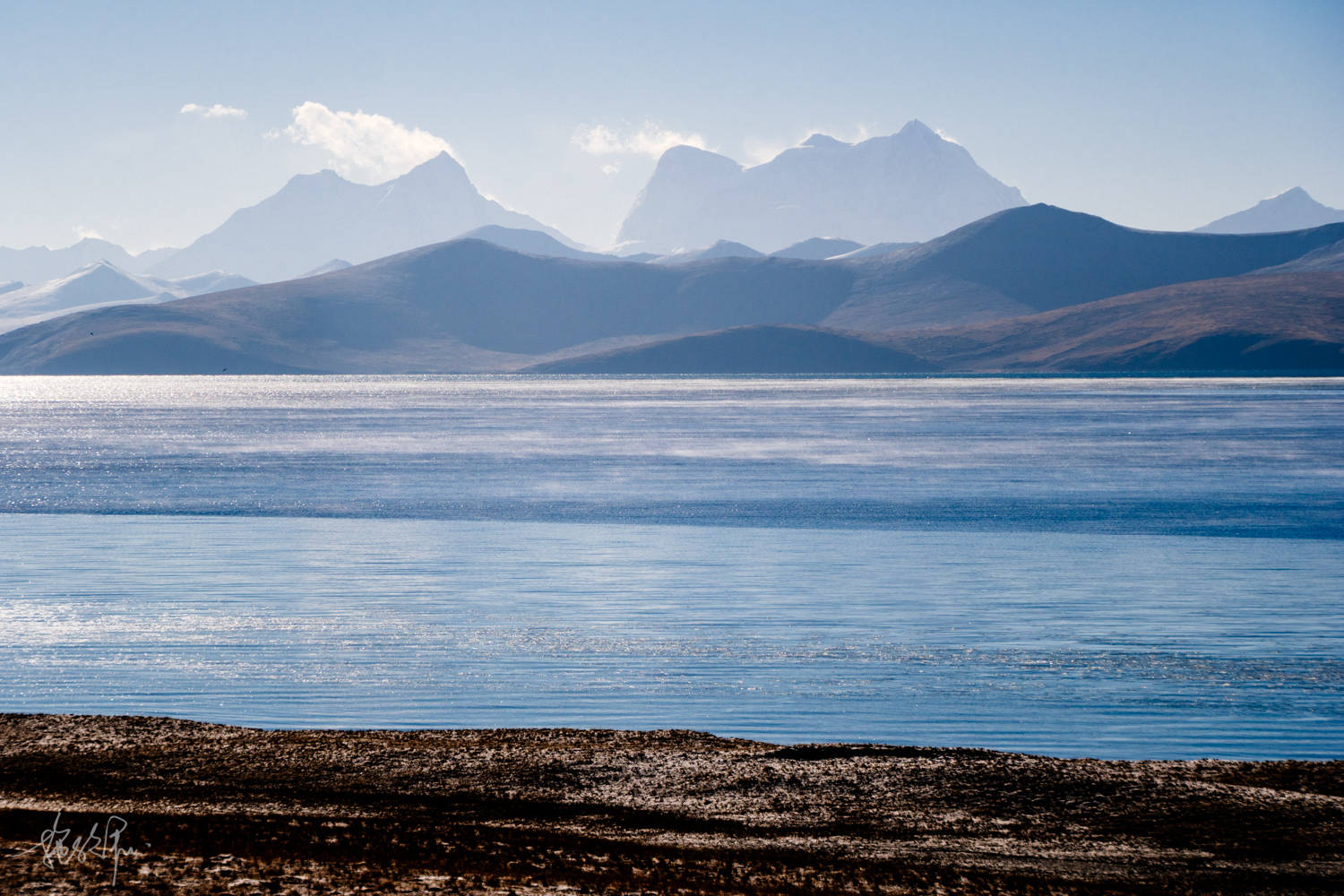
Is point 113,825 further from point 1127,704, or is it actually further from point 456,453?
point 456,453

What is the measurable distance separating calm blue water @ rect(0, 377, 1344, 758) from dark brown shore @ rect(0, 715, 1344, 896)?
9.51 ft

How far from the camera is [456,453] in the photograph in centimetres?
7256

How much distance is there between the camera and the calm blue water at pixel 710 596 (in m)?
17.1

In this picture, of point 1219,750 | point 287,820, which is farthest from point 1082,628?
point 287,820

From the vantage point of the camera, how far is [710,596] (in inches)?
1034
